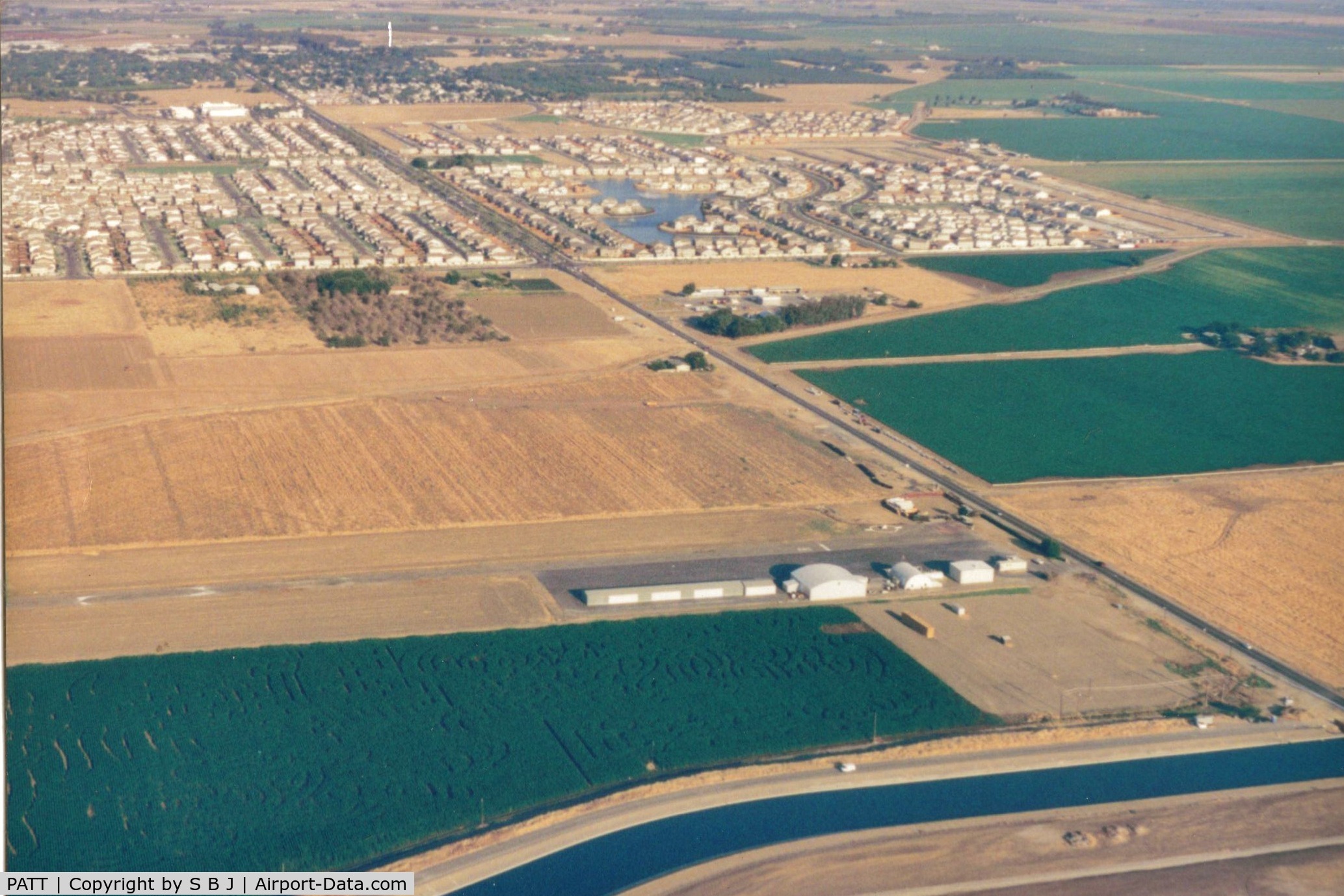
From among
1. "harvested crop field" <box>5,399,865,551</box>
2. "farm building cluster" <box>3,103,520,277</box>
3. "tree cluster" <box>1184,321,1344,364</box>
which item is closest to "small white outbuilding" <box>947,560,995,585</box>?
"harvested crop field" <box>5,399,865,551</box>

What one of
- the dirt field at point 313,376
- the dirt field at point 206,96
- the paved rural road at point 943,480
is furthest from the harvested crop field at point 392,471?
the dirt field at point 206,96

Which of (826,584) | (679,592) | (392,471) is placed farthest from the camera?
(392,471)

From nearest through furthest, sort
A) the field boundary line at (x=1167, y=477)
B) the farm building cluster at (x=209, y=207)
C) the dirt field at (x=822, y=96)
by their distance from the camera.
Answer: the field boundary line at (x=1167, y=477)
the farm building cluster at (x=209, y=207)
the dirt field at (x=822, y=96)

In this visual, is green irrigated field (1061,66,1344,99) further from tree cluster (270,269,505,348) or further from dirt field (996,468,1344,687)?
dirt field (996,468,1344,687)

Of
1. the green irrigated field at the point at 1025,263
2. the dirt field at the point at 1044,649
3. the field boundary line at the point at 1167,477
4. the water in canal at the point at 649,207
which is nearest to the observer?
the dirt field at the point at 1044,649

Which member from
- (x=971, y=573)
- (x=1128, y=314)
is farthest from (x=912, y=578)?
(x=1128, y=314)

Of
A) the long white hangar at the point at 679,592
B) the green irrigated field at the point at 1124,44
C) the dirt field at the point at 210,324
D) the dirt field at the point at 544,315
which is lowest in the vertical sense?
the dirt field at the point at 210,324

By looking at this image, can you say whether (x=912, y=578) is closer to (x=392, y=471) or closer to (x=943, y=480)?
(x=943, y=480)

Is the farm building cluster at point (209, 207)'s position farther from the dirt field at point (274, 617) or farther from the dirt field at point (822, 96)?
the dirt field at point (822, 96)
